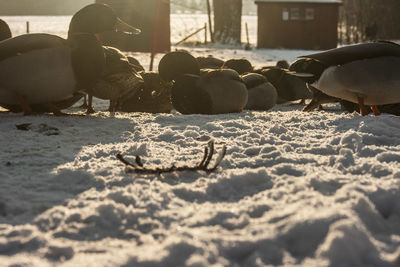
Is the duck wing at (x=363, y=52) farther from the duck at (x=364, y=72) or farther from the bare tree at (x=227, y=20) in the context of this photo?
the bare tree at (x=227, y=20)

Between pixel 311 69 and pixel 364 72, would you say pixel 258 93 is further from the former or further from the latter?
pixel 364 72

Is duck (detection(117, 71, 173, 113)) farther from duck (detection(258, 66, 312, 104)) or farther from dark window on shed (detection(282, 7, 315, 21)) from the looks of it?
dark window on shed (detection(282, 7, 315, 21))

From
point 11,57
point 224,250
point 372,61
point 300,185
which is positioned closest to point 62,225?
point 224,250

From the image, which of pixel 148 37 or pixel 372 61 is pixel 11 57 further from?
pixel 148 37

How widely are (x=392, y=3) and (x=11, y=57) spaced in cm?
2154

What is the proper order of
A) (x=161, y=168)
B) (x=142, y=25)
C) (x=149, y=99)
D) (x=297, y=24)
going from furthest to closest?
(x=297, y=24), (x=142, y=25), (x=149, y=99), (x=161, y=168)

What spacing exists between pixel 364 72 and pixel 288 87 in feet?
7.81

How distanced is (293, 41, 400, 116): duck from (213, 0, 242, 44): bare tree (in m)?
17.5

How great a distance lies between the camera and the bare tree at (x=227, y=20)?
802 inches

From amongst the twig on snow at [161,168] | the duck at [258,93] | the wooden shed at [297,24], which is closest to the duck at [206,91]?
the duck at [258,93]

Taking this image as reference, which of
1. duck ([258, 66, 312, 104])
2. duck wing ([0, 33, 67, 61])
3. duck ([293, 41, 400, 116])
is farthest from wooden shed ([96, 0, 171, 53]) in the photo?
duck ([293, 41, 400, 116])

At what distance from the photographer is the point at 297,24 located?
22531 mm

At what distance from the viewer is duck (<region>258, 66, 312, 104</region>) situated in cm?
563

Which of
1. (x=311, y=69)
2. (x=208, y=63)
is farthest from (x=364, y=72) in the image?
(x=208, y=63)
